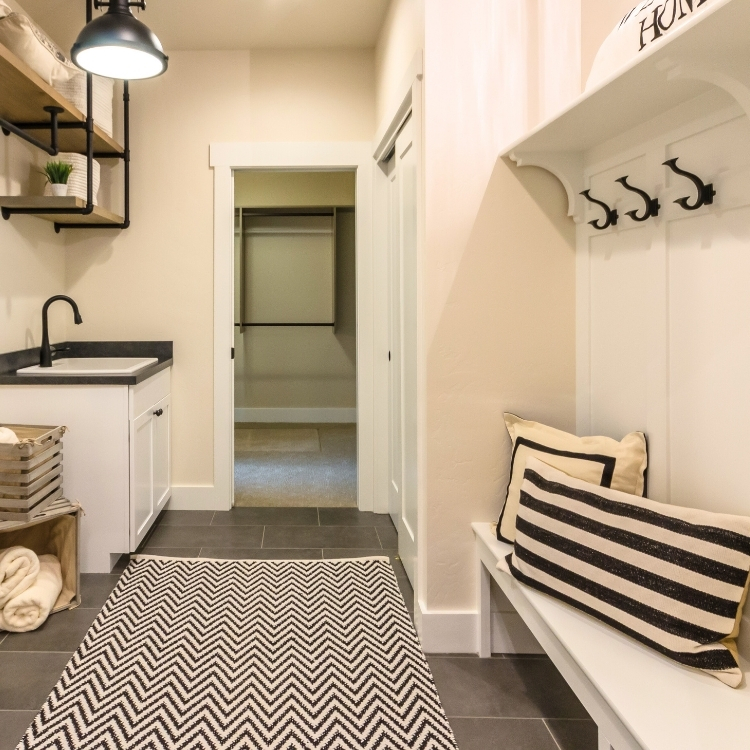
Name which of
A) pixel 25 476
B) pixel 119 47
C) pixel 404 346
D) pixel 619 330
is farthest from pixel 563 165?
pixel 25 476

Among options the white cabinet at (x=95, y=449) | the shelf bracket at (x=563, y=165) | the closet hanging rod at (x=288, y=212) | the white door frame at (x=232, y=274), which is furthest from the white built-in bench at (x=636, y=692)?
the closet hanging rod at (x=288, y=212)

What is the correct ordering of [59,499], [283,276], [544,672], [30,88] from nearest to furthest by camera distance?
1. [544,672]
2. [30,88]
3. [59,499]
4. [283,276]

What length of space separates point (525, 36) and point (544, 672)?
1.97 meters

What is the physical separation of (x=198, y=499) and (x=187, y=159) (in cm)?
187

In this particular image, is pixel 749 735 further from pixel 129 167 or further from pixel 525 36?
pixel 129 167

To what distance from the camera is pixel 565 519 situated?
4.99 ft

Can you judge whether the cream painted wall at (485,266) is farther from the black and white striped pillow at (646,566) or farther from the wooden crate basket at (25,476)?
the wooden crate basket at (25,476)

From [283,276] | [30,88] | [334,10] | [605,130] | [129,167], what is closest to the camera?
[605,130]

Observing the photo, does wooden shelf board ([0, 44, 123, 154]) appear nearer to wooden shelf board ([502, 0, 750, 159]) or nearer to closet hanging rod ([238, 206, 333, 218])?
wooden shelf board ([502, 0, 750, 159])

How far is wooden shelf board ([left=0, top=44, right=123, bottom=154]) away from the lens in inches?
85.8

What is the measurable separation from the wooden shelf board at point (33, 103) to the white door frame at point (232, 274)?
628 mm

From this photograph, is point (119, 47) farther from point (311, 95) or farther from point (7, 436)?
point (311, 95)

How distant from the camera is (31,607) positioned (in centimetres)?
218

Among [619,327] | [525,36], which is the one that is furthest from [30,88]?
[619,327]
